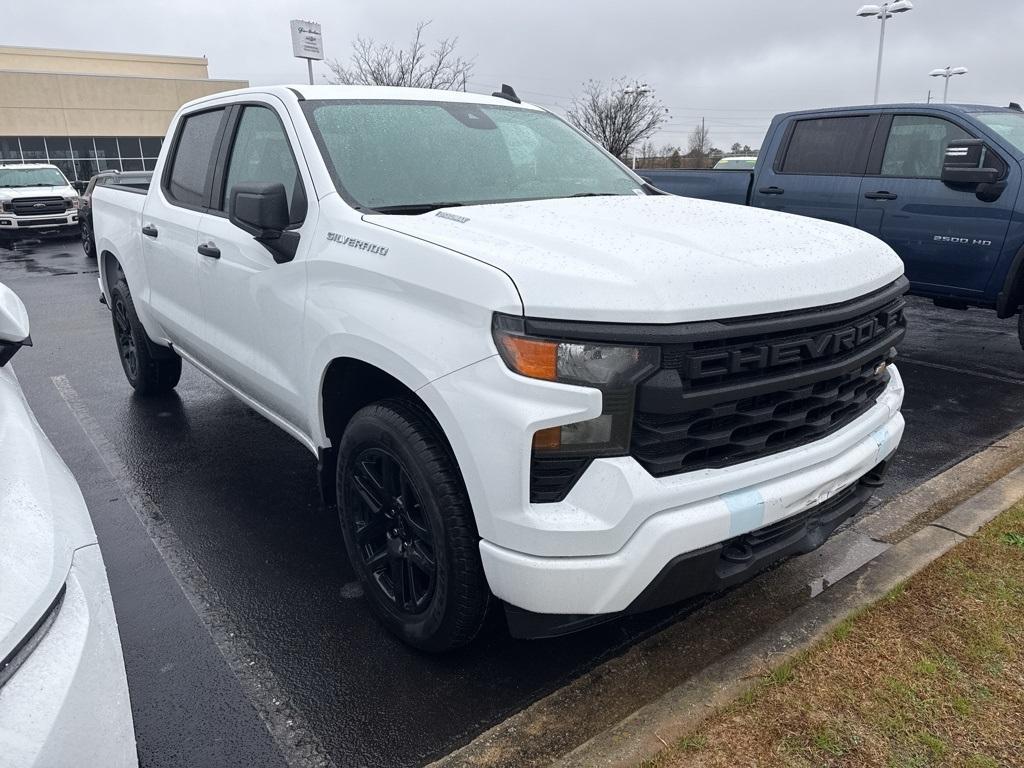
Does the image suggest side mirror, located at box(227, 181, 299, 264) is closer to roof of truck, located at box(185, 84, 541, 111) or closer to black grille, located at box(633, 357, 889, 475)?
roof of truck, located at box(185, 84, 541, 111)

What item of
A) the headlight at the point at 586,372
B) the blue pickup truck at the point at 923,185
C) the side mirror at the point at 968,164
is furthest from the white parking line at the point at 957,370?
the headlight at the point at 586,372

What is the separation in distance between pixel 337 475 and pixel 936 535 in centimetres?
257

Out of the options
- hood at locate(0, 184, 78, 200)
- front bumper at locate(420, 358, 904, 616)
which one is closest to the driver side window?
front bumper at locate(420, 358, 904, 616)

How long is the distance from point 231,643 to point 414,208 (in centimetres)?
178

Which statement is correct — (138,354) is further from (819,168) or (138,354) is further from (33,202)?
(33,202)

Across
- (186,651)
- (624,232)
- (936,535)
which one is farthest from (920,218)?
(186,651)

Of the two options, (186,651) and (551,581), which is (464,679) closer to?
(551,581)

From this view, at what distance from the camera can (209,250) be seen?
3686 mm

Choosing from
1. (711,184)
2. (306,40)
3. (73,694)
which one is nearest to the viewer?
(73,694)

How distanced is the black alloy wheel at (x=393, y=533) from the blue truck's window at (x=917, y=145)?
18.3 ft

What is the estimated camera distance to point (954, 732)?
2.25 metres

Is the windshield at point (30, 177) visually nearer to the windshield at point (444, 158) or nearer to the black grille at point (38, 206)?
the black grille at point (38, 206)

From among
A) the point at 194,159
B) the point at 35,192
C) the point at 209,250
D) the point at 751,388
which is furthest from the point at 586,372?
the point at 35,192

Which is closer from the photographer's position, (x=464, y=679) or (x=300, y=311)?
(x=464, y=679)
